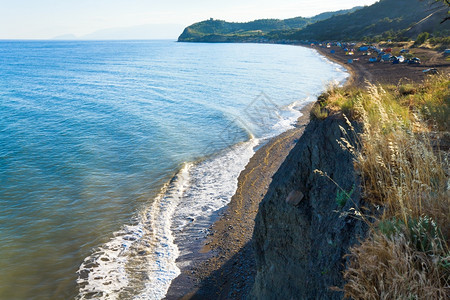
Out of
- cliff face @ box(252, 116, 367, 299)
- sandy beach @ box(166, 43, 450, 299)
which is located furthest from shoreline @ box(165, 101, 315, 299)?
cliff face @ box(252, 116, 367, 299)

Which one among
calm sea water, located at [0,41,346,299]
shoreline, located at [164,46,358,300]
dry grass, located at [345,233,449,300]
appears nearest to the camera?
dry grass, located at [345,233,449,300]

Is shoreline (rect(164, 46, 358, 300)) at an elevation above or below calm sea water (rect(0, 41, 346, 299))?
below

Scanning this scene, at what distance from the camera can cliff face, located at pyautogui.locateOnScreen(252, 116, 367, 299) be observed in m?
5.16

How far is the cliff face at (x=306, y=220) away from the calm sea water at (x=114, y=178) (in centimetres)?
404

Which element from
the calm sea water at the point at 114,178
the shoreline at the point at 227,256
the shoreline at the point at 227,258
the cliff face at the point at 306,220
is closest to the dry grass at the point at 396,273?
the cliff face at the point at 306,220

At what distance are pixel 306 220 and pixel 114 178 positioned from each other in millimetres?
13155

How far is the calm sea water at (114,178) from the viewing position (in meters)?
10.6

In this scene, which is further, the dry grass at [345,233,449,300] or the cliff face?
the cliff face

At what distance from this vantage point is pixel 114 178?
17391 mm

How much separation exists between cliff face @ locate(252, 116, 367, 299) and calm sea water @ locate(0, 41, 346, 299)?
159 inches

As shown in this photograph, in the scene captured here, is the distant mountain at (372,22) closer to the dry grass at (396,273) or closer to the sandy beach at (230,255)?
the sandy beach at (230,255)

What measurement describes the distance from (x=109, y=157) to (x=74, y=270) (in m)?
10.8

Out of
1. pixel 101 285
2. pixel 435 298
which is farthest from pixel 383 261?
pixel 101 285

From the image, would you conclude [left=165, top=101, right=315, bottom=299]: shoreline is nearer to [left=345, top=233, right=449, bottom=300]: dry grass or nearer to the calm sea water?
the calm sea water
